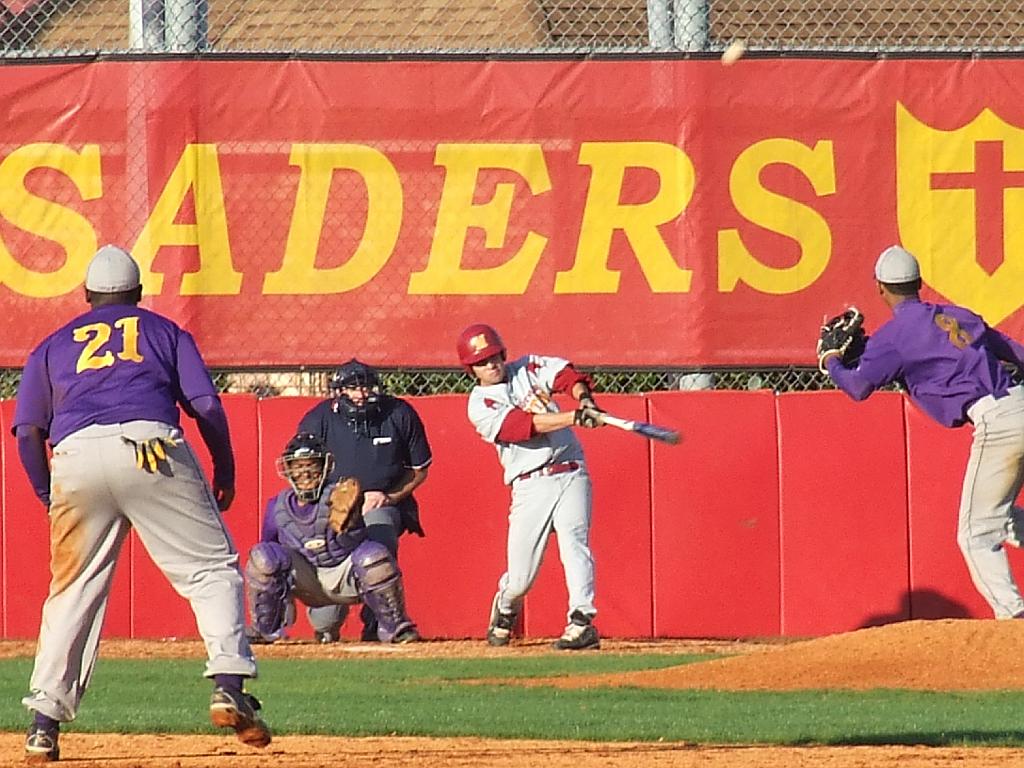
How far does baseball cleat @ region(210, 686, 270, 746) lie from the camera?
7070 millimetres

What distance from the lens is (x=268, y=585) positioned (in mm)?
12383

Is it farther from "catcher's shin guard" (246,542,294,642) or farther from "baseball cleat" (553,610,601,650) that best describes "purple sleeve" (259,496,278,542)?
"baseball cleat" (553,610,601,650)

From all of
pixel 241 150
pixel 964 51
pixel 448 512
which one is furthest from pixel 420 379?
pixel 964 51

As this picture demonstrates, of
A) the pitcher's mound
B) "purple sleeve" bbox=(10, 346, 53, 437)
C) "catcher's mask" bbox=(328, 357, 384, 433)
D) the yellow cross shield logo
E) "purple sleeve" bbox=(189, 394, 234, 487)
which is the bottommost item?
the pitcher's mound

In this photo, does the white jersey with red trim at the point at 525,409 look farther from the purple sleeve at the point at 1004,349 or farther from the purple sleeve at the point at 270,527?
the purple sleeve at the point at 1004,349

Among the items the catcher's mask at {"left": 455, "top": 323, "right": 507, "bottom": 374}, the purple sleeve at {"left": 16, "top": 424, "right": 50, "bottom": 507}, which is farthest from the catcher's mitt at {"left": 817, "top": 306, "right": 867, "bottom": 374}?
the purple sleeve at {"left": 16, "top": 424, "right": 50, "bottom": 507}

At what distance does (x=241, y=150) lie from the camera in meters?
13.2

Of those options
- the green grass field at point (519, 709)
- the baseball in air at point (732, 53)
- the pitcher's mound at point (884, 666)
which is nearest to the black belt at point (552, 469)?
the green grass field at point (519, 709)

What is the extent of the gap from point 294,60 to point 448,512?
2.89 meters

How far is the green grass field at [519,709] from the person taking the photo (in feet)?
27.6

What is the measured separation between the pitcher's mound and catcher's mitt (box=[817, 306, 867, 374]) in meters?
1.50

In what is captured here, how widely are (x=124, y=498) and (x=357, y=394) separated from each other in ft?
18.7

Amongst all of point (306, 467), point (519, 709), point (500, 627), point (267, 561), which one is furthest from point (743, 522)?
point (519, 709)

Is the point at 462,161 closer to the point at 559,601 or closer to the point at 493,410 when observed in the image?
the point at 493,410
